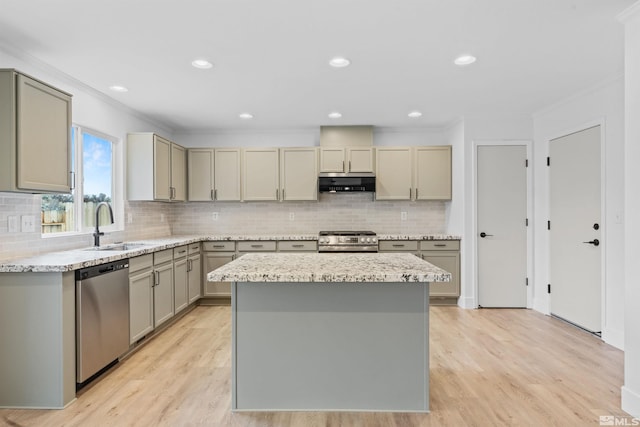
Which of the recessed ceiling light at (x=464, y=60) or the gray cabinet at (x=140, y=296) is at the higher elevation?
the recessed ceiling light at (x=464, y=60)

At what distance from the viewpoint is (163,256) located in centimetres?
375

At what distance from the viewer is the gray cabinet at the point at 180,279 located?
13.2ft

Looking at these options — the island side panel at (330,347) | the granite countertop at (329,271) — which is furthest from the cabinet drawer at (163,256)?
the island side panel at (330,347)

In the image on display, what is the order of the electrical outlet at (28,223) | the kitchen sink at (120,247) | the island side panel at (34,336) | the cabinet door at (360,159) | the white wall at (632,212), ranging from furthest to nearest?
the cabinet door at (360,159) < the kitchen sink at (120,247) < the electrical outlet at (28,223) < the island side panel at (34,336) < the white wall at (632,212)

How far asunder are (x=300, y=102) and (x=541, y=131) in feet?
9.81

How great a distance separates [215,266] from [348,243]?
182 centimetres

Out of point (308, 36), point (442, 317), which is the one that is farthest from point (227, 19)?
point (442, 317)

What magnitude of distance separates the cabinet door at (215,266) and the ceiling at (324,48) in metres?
1.95

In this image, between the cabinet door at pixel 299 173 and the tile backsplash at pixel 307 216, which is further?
the tile backsplash at pixel 307 216

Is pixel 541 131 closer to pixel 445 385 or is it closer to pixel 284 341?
pixel 445 385

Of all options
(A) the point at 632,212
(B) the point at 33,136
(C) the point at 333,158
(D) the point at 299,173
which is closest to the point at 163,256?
(B) the point at 33,136

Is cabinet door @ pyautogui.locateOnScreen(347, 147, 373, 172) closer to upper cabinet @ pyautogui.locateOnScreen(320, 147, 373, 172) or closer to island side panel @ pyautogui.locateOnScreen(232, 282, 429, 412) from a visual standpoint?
upper cabinet @ pyautogui.locateOnScreen(320, 147, 373, 172)

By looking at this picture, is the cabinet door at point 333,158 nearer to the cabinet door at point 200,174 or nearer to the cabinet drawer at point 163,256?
the cabinet door at point 200,174

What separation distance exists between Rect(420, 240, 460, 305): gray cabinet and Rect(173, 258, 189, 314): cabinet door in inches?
120
